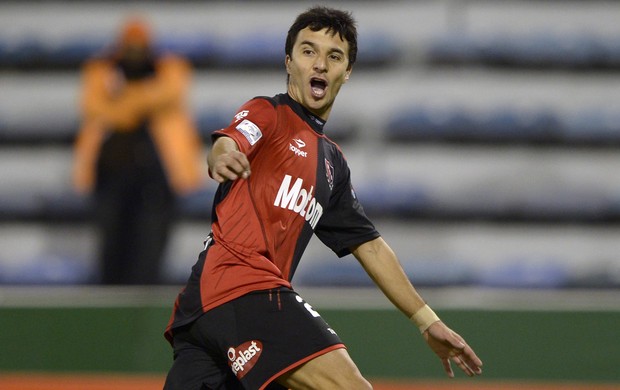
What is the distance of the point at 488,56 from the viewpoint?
30.2 feet

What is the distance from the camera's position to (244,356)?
9.95 feet

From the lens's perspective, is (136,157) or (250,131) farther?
(136,157)

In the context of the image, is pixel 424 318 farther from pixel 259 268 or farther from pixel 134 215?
pixel 134 215

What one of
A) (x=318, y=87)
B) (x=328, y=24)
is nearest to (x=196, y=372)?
(x=318, y=87)

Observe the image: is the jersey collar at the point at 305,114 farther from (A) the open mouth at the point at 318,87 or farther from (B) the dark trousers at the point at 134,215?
(B) the dark trousers at the point at 134,215

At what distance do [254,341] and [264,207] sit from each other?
1.34ft

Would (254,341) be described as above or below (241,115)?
below

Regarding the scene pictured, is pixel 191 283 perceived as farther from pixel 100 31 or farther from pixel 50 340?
pixel 100 31

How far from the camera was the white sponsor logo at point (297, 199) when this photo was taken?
320 centimetres

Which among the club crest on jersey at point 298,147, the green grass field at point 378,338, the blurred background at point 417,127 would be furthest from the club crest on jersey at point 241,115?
the blurred background at point 417,127

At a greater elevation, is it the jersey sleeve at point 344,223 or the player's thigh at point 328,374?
the jersey sleeve at point 344,223

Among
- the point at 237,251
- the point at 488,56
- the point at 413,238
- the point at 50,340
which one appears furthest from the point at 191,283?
the point at 488,56

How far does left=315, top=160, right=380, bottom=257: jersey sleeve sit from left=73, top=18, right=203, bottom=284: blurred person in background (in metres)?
3.17

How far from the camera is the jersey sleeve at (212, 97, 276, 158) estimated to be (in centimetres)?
305
